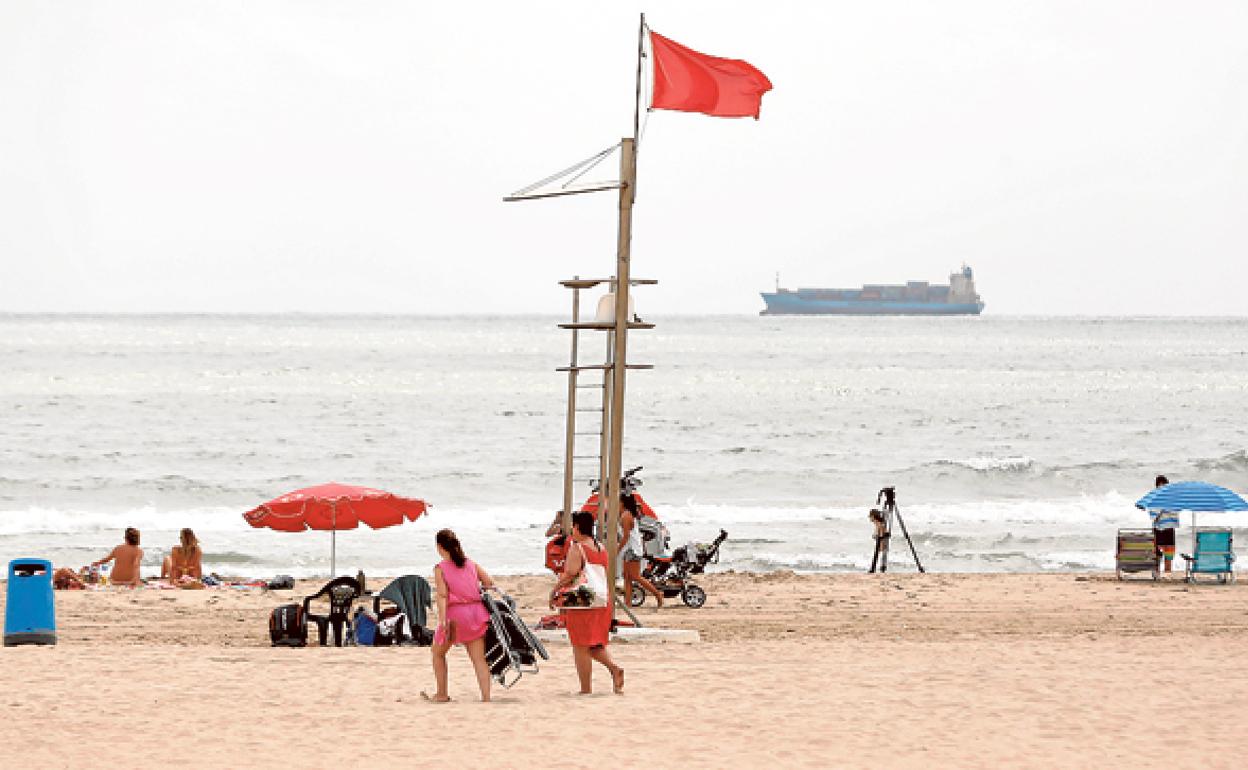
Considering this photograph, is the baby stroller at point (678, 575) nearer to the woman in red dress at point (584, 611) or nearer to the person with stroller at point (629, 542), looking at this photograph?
the person with stroller at point (629, 542)

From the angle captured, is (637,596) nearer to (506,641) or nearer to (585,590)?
(506,641)

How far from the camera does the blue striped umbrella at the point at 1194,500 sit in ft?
59.4

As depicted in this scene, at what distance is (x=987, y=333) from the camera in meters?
158

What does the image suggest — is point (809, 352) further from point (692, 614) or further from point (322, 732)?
point (322, 732)

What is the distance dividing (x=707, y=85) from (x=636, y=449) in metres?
31.1

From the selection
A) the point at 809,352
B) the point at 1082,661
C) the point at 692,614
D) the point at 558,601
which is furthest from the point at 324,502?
the point at 809,352

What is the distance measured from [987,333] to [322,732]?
501 ft

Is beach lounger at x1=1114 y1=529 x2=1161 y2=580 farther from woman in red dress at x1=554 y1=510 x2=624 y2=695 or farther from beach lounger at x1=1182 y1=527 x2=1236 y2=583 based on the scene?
woman in red dress at x1=554 y1=510 x2=624 y2=695

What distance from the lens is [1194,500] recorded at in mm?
18266

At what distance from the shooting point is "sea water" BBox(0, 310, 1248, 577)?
2531cm

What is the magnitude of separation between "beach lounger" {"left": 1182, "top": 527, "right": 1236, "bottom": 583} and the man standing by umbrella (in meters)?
0.29

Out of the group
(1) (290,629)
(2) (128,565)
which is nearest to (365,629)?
(1) (290,629)

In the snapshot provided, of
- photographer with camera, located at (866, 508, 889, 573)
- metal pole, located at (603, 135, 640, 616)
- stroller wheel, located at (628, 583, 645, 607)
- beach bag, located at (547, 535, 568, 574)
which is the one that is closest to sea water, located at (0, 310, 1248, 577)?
photographer with camera, located at (866, 508, 889, 573)

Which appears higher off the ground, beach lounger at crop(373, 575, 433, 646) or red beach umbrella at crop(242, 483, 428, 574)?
red beach umbrella at crop(242, 483, 428, 574)
